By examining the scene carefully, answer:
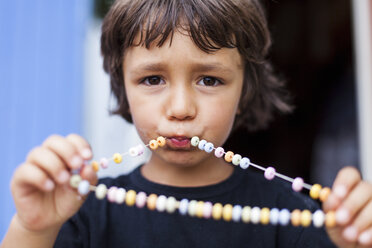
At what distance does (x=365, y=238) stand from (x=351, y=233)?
0.07 ft

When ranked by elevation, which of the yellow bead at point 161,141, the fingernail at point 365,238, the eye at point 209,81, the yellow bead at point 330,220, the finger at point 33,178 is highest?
the eye at point 209,81

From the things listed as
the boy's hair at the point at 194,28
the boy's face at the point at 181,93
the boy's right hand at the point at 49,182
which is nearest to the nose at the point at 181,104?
the boy's face at the point at 181,93

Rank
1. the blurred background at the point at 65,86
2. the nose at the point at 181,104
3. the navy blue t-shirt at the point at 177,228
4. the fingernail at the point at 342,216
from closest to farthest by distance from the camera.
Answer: the fingernail at the point at 342,216, the nose at the point at 181,104, the navy blue t-shirt at the point at 177,228, the blurred background at the point at 65,86

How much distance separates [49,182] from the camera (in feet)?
2.06

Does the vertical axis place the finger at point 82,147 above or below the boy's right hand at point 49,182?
above

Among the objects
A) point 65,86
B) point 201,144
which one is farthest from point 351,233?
point 65,86

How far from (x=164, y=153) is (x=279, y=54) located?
2.26m

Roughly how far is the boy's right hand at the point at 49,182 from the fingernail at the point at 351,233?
0.43 m

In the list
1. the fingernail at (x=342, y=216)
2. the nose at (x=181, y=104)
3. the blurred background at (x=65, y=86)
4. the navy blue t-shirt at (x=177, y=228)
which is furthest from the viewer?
the blurred background at (x=65, y=86)

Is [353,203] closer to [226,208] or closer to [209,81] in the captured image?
[226,208]

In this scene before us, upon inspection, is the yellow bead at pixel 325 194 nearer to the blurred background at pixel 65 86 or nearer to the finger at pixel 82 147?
the finger at pixel 82 147

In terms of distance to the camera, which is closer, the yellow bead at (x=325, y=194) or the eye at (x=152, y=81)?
the yellow bead at (x=325, y=194)

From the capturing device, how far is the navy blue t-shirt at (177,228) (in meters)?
0.89

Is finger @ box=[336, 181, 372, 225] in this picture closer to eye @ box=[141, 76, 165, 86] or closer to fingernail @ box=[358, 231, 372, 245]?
fingernail @ box=[358, 231, 372, 245]
